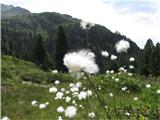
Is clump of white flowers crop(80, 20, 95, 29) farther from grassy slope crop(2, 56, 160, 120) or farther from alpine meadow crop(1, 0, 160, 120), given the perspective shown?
grassy slope crop(2, 56, 160, 120)

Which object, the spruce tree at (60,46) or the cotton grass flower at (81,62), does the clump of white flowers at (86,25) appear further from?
the spruce tree at (60,46)

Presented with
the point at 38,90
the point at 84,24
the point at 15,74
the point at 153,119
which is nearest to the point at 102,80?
the point at 38,90

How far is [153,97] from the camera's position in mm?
8930

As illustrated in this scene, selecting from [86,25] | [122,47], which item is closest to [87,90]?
[122,47]

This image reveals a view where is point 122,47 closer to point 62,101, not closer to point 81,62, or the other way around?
point 81,62

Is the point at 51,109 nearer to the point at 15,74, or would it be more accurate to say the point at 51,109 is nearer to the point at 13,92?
the point at 13,92

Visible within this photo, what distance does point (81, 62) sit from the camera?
375 cm

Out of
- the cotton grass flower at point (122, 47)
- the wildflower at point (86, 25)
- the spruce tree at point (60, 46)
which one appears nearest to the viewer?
the wildflower at point (86, 25)

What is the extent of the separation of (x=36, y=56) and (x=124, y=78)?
64.4m

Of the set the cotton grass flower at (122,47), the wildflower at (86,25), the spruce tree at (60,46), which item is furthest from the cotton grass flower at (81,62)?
the spruce tree at (60,46)

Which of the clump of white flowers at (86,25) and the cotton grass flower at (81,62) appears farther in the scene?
the clump of white flowers at (86,25)

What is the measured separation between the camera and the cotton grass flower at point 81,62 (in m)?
3.63

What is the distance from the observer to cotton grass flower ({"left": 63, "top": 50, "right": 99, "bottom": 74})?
3629 millimetres

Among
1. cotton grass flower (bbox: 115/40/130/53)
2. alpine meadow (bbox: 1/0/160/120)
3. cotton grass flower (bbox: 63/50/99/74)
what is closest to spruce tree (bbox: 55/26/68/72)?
alpine meadow (bbox: 1/0/160/120)
